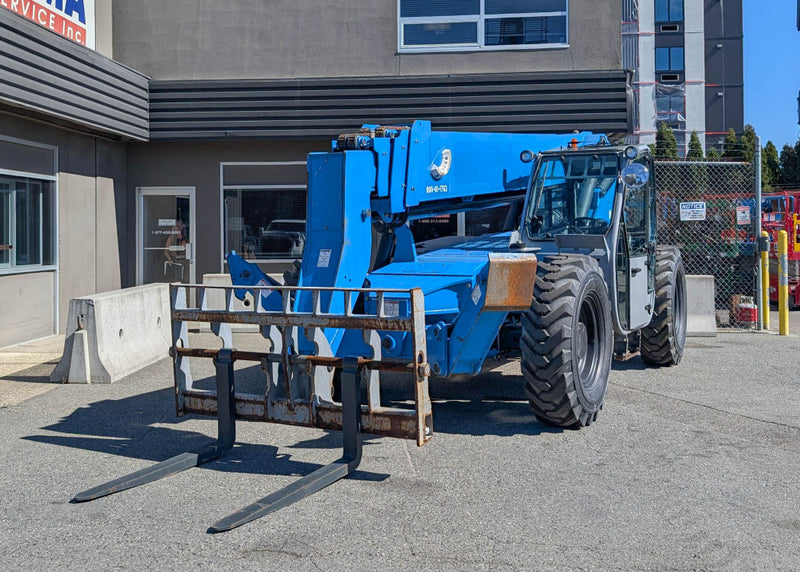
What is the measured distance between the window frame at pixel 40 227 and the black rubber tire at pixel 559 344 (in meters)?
8.42

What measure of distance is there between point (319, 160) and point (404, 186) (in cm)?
87

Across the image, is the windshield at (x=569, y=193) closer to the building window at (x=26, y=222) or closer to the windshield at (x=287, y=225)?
the windshield at (x=287, y=225)

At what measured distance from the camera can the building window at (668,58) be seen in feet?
189

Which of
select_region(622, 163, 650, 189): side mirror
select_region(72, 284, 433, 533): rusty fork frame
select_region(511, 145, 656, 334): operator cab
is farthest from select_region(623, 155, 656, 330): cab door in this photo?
select_region(72, 284, 433, 533): rusty fork frame

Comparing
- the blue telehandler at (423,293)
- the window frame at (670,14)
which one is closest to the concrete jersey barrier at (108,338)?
the blue telehandler at (423,293)

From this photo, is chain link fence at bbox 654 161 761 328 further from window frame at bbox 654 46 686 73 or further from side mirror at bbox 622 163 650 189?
window frame at bbox 654 46 686 73

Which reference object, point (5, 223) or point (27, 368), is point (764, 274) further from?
point (5, 223)

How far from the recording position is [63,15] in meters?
13.9

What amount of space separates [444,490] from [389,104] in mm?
10202

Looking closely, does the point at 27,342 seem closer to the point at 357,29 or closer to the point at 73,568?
the point at 357,29

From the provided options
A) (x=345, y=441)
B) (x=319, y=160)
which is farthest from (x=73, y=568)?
(x=319, y=160)

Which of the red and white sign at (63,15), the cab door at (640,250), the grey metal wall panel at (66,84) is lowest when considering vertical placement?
the cab door at (640,250)

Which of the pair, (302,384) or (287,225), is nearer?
(302,384)

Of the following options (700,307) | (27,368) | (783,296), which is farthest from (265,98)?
(783,296)
